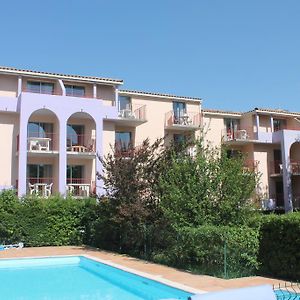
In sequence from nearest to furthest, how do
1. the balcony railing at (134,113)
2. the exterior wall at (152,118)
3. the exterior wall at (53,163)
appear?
the exterior wall at (53,163) < the balcony railing at (134,113) < the exterior wall at (152,118)

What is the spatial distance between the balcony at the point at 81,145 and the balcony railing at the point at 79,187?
6.56ft

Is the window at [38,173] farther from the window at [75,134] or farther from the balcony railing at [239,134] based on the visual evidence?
the balcony railing at [239,134]

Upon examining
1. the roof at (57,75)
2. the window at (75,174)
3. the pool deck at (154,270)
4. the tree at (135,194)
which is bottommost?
the pool deck at (154,270)

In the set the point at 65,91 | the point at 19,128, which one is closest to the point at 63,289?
the point at 19,128

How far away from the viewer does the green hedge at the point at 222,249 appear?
42.5 ft

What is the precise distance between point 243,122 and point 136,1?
25711 mm

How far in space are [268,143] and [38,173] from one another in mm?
20095

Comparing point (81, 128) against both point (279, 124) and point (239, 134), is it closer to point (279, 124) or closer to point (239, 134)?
point (239, 134)

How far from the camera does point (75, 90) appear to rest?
32.2 metres

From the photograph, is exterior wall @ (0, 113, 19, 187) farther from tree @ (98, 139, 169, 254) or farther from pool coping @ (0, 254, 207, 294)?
pool coping @ (0, 254, 207, 294)

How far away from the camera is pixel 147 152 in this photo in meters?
18.5

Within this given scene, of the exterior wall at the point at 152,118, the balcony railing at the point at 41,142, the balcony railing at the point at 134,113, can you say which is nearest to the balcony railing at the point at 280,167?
the exterior wall at the point at 152,118

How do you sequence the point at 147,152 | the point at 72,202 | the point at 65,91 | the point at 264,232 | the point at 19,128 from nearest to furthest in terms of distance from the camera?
the point at 264,232, the point at 147,152, the point at 72,202, the point at 19,128, the point at 65,91

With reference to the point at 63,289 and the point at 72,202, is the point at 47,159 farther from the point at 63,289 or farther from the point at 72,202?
the point at 63,289
